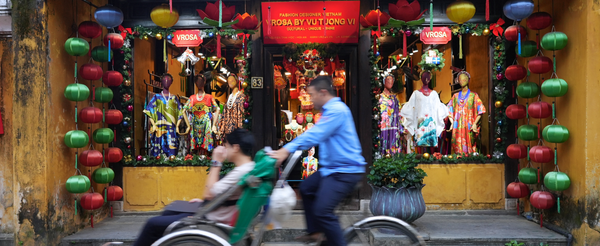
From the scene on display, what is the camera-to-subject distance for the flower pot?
6.07 m

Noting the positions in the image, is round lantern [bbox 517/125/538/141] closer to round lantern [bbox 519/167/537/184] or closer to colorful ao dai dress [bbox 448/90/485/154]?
round lantern [bbox 519/167/537/184]

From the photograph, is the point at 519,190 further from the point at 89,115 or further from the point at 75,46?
the point at 75,46

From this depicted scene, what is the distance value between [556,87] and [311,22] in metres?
4.17

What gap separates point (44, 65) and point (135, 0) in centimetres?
248

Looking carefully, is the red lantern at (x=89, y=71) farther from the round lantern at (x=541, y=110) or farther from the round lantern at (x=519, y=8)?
the round lantern at (x=541, y=110)

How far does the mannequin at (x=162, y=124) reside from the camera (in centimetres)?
805

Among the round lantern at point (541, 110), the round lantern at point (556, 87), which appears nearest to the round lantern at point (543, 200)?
the round lantern at point (541, 110)

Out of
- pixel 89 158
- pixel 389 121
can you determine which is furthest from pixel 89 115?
pixel 389 121

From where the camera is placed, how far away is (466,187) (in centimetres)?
764

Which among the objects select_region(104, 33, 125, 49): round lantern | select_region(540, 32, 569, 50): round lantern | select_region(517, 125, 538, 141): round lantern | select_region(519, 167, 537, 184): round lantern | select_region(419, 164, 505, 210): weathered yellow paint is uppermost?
select_region(104, 33, 125, 49): round lantern

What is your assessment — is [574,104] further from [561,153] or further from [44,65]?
[44,65]

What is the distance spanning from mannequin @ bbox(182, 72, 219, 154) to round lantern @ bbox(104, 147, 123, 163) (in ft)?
4.46

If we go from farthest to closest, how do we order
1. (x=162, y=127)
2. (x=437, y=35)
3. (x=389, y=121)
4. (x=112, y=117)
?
(x=162, y=127) → (x=389, y=121) → (x=437, y=35) → (x=112, y=117)

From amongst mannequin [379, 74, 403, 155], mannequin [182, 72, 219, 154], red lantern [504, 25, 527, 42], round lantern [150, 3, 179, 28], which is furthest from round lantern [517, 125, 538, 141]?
round lantern [150, 3, 179, 28]
